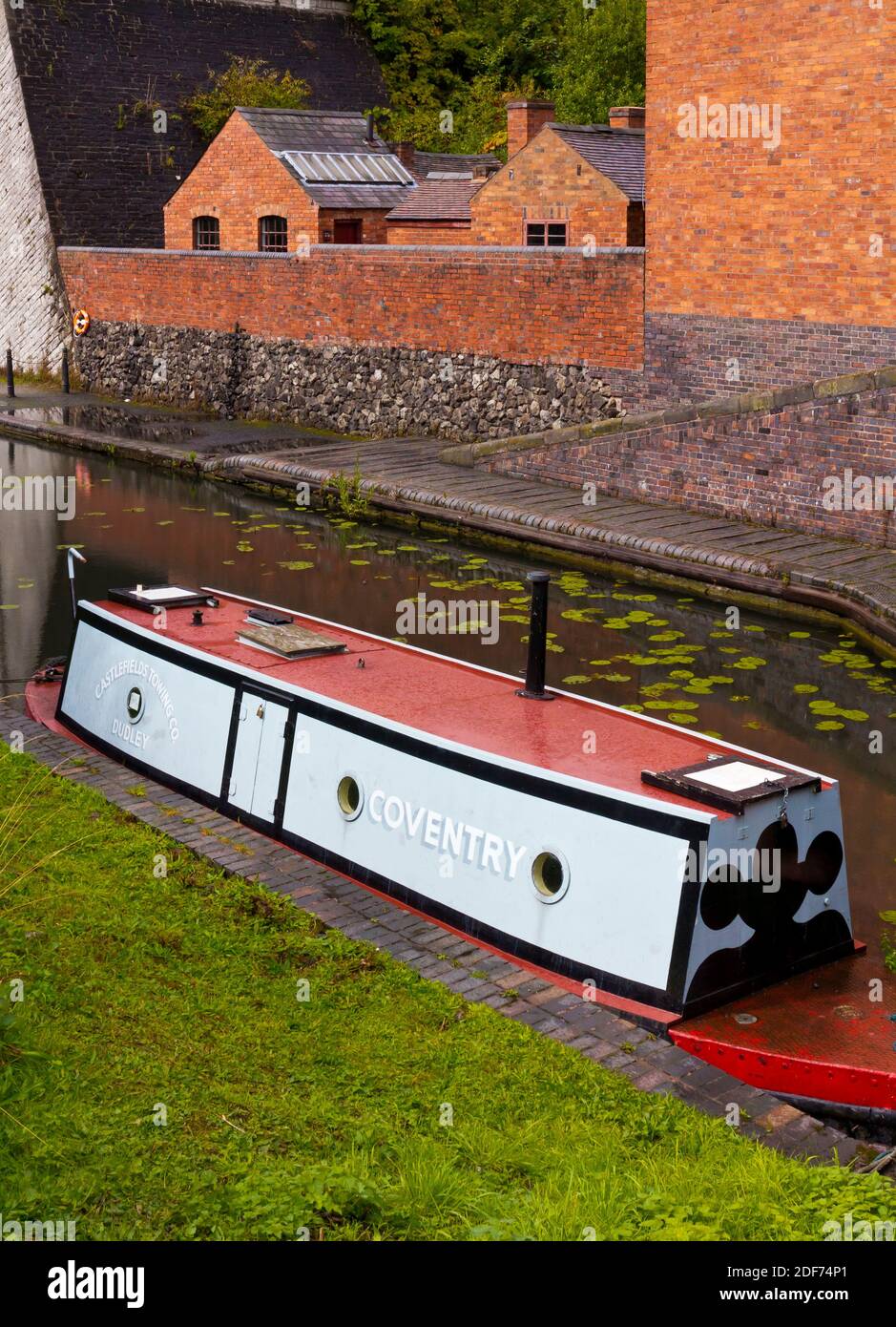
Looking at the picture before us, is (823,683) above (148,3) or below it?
below

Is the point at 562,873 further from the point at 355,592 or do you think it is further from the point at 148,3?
the point at 148,3

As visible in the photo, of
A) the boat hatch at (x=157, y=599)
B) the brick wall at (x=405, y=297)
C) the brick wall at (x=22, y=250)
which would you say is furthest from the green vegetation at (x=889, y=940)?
the brick wall at (x=22, y=250)

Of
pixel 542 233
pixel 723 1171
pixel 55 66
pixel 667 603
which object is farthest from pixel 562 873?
pixel 55 66

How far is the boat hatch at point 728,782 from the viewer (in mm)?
5992

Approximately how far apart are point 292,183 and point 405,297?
588 cm

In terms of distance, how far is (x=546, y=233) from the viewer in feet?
84.4

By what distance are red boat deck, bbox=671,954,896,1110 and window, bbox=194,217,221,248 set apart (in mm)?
25296

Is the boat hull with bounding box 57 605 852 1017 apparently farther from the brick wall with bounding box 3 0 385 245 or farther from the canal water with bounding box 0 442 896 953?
the brick wall with bounding box 3 0 385 245

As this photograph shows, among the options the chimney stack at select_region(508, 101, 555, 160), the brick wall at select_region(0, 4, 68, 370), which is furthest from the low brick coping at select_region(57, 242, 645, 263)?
the chimney stack at select_region(508, 101, 555, 160)

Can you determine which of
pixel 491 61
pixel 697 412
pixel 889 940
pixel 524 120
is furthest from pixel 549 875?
pixel 491 61

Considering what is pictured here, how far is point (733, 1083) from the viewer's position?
5352 millimetres

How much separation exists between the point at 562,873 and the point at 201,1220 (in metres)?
2.63

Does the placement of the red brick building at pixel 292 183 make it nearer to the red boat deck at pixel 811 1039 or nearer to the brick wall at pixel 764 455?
the brick wall at pixel 764 455

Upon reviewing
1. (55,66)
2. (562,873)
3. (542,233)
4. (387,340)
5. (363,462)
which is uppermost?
(55,66)
